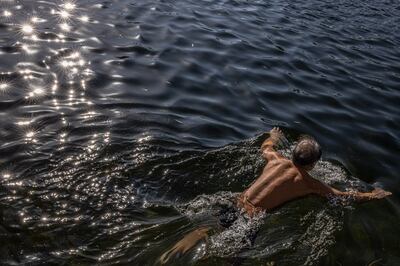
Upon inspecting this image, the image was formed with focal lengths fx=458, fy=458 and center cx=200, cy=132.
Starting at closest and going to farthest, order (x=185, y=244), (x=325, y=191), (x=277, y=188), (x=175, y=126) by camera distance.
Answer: (x=185, y=244)
(x=277, y=188)
(x=325, y=191)
(x=175, y=126)

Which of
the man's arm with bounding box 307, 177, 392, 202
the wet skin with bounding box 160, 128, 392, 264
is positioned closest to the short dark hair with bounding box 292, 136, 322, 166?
the wet skin with bounding box 160, 128, 392, 264

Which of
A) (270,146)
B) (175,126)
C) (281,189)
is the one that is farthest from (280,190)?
(175,126)

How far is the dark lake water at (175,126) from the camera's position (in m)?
6.67

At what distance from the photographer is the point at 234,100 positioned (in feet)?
34.6

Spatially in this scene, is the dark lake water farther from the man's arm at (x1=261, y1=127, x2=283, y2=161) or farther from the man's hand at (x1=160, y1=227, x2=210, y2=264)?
the man's arm at (x1=261, y1=127, x2=283, y2=161)

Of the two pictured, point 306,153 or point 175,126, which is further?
point 175,126

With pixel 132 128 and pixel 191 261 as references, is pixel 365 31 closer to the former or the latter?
pixel 132 128

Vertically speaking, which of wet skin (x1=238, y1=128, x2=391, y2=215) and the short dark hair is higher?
the short dark hair

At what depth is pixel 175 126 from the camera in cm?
917

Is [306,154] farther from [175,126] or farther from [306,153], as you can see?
[175,126]

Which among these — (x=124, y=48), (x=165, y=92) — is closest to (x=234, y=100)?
(x=165, y=92)

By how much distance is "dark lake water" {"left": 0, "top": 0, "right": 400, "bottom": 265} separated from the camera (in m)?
6.67

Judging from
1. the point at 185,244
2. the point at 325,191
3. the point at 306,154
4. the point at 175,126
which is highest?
Result: the point at 306,154

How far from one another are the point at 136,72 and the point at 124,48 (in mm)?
1365
